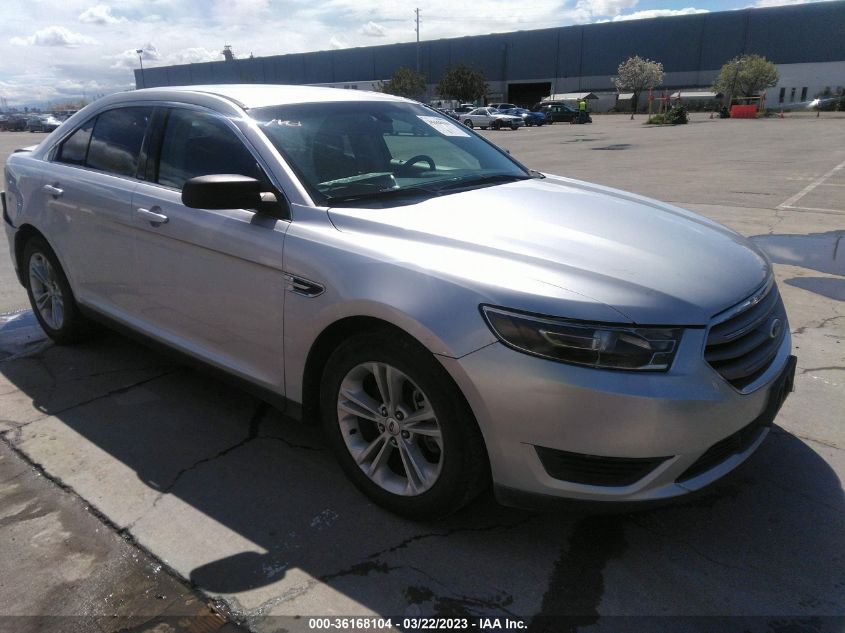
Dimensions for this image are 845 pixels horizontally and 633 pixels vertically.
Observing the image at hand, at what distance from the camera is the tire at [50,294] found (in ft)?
14.2

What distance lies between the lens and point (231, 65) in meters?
98.4

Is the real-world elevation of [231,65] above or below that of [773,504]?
above

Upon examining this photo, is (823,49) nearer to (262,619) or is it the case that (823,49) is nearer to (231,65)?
(231,65)

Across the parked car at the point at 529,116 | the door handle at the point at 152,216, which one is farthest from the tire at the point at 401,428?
the parked car at the point at 529,116

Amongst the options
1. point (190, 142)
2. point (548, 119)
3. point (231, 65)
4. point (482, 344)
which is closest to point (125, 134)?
point (190, 142)

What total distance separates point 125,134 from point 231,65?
105195 millimetres

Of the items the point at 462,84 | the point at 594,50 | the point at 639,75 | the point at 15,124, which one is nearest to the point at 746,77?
the point at 639,75

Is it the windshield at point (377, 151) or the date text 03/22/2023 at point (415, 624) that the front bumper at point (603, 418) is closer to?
the date text 03/22/2023 at point (415, 624)

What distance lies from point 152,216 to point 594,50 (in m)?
85.1

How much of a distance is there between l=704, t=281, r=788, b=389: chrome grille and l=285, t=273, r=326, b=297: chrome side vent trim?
145 centimetres

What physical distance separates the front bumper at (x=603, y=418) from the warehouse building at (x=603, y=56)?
250 ft

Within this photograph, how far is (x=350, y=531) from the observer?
2.60 meters

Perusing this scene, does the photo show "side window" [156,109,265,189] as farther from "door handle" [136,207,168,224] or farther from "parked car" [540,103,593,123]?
"parked car" [540,103,593,123]

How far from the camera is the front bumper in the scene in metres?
2.05
